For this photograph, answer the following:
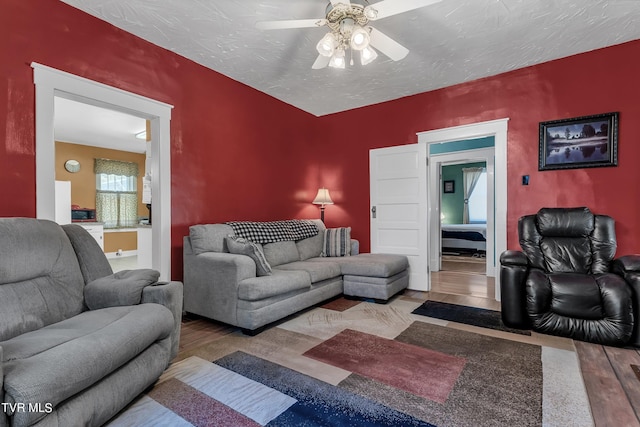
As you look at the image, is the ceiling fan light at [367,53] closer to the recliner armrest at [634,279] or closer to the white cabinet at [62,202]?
the recliner armrest at [634,279]

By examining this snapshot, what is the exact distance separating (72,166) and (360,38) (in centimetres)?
718

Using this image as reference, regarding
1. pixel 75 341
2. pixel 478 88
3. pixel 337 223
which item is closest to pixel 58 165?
pixel 337 223

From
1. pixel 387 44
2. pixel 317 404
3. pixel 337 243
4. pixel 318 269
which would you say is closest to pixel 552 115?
pixel 387 44

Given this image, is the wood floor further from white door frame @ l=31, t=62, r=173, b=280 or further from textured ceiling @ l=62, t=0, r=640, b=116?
textured ceiling @ l=62, t=0, r=640, b=116

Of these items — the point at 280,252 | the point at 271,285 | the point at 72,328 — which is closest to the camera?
the point at 72,328

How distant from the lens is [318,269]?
337 centimetres

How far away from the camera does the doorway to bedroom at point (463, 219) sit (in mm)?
4836

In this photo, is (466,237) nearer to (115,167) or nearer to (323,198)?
(323,198)

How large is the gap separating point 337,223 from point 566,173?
2.96m

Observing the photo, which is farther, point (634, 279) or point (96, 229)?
point (96, 229)

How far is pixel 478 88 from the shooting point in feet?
12.4

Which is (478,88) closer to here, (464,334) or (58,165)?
(464,334)

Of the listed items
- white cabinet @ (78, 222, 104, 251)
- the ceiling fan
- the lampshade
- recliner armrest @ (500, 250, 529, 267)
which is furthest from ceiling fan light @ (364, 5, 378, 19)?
white cabinet @ (78, 222, 104, 251)

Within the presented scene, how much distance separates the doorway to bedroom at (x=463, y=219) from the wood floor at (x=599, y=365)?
3.12 ft
